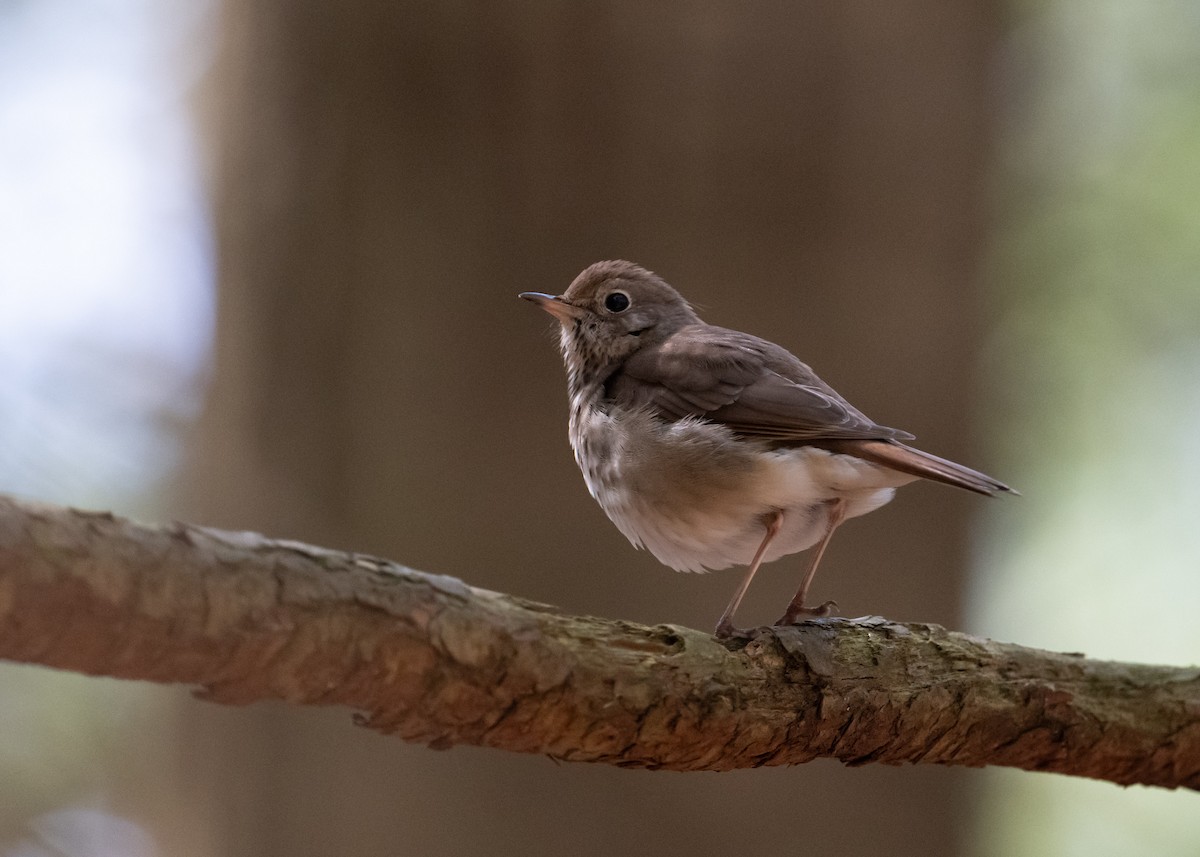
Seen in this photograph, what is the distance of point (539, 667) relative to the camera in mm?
2078

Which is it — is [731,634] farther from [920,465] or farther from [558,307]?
[558,307]

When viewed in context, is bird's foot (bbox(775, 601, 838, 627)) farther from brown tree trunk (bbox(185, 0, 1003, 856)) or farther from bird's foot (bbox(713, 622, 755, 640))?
brown tree trunk (bbox(185, 0, 1003, 856))

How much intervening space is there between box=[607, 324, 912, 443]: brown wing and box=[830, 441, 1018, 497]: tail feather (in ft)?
0.12

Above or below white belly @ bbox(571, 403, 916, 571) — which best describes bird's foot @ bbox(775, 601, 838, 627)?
below

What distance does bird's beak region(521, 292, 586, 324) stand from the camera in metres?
3.91

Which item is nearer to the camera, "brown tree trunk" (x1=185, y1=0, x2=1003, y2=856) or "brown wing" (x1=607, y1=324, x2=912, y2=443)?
"brown wing" (x1=607, y1=324, x2=912, y2=443)

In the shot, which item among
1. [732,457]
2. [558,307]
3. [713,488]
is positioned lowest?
[713,488]

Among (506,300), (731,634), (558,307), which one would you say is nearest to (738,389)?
(558,307)

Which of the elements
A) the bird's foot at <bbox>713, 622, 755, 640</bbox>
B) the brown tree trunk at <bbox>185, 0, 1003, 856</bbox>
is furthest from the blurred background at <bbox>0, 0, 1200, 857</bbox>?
the bird's foot at <bbox>713, 622, 755, 640</bbox>

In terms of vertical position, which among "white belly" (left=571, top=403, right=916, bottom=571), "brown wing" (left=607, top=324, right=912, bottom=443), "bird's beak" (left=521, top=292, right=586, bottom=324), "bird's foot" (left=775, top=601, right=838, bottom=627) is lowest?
"bird's foot" (left=775, top=601, right=838, bottom=627)

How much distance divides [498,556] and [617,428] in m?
0.89

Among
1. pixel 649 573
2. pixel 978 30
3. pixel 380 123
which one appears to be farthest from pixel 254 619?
pixel 978 30

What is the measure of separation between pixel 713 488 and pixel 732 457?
0.36ft

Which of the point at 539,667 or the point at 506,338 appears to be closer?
the point at 539,667
